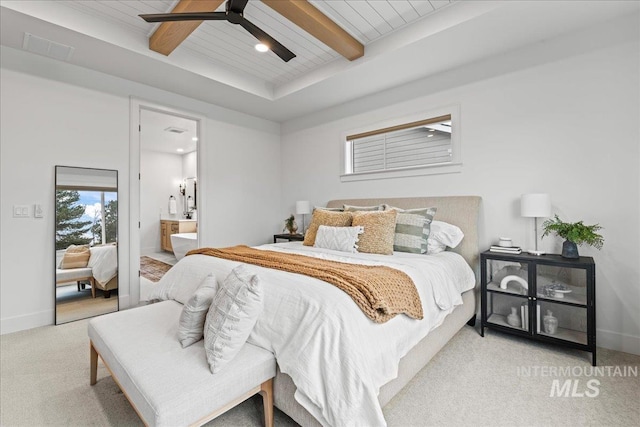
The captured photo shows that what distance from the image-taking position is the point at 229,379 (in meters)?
1.29

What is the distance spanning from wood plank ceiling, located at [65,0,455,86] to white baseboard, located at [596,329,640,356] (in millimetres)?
2980

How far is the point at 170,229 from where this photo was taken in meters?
7.18

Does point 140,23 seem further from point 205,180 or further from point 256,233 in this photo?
point 256,233

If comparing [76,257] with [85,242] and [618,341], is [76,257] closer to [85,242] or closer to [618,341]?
[85,242]

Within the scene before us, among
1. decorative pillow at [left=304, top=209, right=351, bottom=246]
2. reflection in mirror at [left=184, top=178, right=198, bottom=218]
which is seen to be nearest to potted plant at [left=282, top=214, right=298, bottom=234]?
decorative pillow at [left=304, top=209, right=351, bottom=246]

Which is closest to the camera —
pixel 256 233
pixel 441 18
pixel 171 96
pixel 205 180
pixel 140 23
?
pixel 441 18

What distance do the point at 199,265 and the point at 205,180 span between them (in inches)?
85.3

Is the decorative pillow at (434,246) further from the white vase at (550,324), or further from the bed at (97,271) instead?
the bed at (97,271)

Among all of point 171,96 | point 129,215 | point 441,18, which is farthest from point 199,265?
point 441,18

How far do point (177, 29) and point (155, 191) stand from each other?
19.1 feet

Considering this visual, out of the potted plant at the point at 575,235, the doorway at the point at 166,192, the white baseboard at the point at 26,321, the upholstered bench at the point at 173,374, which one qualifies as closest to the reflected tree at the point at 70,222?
the white baseboard at the point at 26,321

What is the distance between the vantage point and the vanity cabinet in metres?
6.73

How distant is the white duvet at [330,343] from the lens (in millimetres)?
1282

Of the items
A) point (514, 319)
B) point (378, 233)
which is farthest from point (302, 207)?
point (514, 319)
